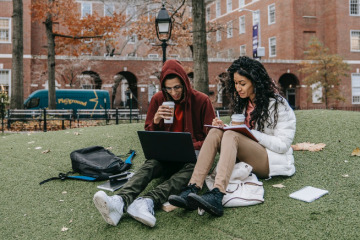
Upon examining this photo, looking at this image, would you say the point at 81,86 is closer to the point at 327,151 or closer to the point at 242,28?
the point at 242,28

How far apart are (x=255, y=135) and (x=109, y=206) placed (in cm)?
162

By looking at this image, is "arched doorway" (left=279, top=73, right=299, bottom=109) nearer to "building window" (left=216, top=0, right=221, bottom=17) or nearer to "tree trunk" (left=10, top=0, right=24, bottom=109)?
"building window" (left=216, top=0, right=221, bottom=17)

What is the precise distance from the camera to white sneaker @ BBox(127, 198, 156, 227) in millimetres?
2648

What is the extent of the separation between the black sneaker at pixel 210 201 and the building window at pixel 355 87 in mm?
32888

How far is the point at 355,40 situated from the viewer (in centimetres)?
3077

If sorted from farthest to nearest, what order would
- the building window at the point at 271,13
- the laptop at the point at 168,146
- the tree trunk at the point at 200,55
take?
the building window at the point at 271,13, the tree trunk at the point at 200,55, the laptop at the point at 168,146

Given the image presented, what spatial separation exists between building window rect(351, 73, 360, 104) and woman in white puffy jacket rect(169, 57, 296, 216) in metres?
31.8

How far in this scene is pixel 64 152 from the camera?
19.0 ft

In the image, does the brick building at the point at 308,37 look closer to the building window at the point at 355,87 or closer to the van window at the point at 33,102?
the building window at the point at 355,87

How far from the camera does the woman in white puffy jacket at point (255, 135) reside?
298cm

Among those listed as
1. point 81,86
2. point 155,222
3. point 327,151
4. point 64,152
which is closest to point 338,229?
point 155,222


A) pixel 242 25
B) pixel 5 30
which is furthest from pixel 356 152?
pixel 242 25

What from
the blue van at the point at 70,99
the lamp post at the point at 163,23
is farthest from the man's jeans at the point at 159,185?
the blue van at the point at 70,99

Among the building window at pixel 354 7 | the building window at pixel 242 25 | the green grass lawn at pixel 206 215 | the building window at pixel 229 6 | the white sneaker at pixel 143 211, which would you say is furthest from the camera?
the building window at pixel 229 6
